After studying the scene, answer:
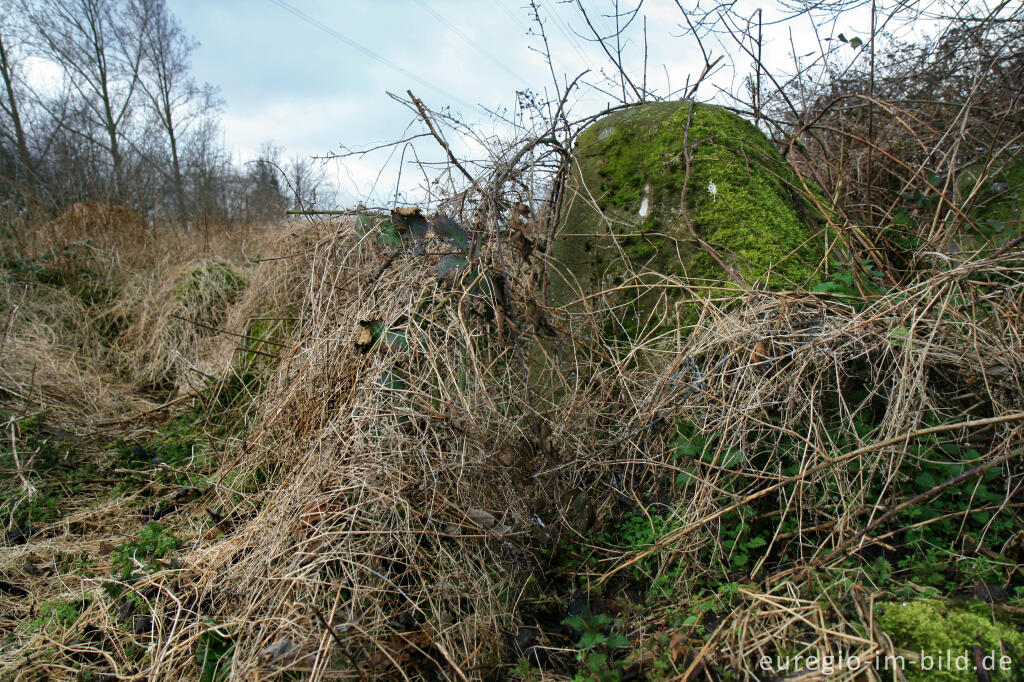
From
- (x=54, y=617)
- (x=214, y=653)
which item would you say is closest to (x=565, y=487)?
(x=214, y=653)

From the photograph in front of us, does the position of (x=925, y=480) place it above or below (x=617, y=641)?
above

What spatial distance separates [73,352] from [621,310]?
4.25 meters

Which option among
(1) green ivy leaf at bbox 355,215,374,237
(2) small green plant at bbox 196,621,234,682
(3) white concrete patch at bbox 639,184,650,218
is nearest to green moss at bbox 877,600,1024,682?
(2) small green plant at bbox 196,621,234,682

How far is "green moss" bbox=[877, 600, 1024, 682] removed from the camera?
4.69 feet

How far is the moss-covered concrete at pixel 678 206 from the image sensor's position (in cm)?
276

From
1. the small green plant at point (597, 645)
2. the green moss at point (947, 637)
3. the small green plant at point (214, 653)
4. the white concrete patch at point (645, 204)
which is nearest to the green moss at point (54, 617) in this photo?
the small green plant at point (214, 653)

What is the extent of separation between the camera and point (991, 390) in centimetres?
206

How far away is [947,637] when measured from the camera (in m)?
1.46

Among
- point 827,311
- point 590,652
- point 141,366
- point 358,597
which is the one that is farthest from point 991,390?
point 141,366

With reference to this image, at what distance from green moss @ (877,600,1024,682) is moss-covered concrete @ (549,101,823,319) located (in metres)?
1.39

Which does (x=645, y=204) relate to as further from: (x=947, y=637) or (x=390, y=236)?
(x=947, y=637)

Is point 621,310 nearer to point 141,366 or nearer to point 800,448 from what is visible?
point 800,448

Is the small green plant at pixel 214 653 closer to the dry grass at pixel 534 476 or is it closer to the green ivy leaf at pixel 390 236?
the dry grass at pixel 534 476

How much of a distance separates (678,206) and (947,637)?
2.05 metres
